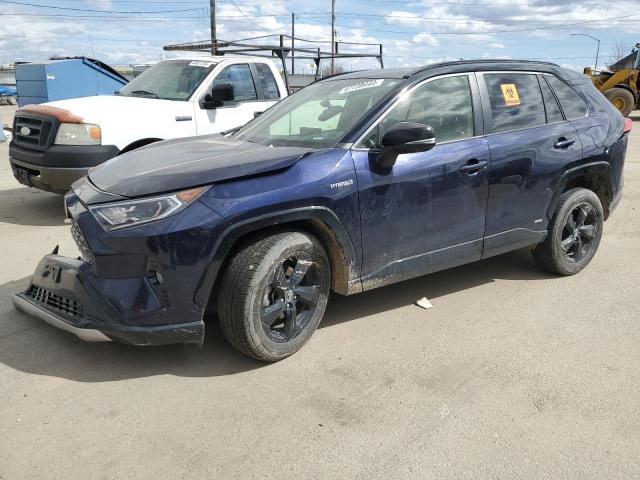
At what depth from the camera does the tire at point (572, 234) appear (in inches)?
188

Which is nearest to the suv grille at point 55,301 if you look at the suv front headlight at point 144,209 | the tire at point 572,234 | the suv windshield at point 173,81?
the suv front headlight at point 144,209

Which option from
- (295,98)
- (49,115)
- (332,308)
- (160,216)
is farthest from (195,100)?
(160,216)

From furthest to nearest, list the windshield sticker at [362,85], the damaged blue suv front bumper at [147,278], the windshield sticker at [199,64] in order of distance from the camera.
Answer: the windshield sticker at [199,64], the windshield sticker at [362,85], the damaged blue suv front bumper at [147,278]

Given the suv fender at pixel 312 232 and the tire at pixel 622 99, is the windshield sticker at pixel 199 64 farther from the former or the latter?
the tire at pixel 622 99

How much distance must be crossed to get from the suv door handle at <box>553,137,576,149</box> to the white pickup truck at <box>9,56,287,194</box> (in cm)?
413

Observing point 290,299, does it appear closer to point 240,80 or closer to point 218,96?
point 218,96

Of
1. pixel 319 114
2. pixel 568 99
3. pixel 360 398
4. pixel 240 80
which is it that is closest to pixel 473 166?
pixel 319 114

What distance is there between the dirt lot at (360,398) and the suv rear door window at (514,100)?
138 centimetres

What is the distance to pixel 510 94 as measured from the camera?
4.46 m

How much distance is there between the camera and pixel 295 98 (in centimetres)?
479

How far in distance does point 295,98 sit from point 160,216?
7.09 feet

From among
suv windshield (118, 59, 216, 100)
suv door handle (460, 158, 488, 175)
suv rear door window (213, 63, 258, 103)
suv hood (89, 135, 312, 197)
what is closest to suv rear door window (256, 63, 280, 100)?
suv rear door window (213, 63, 258, 103)

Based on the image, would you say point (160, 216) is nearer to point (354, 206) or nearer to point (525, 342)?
point (354, 206)

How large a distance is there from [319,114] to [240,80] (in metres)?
3.98
